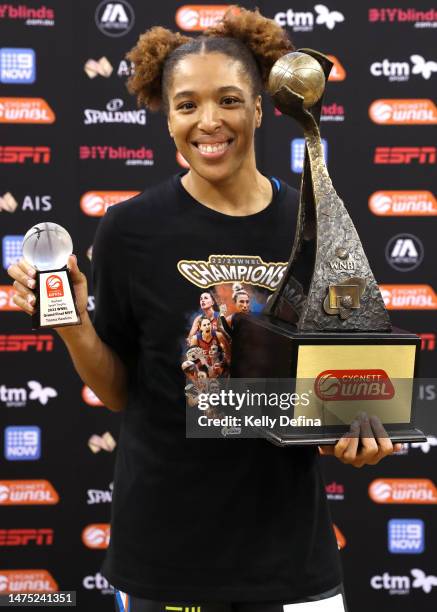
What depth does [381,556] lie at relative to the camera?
9.56 ft

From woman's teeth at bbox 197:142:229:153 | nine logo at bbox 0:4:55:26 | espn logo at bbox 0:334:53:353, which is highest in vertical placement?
nine logo at bbox 0:4:55:26

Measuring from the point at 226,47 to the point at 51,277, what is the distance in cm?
51

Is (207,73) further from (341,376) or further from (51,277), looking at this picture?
(341,376)

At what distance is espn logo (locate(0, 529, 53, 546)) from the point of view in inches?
113

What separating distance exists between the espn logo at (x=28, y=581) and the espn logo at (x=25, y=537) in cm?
11

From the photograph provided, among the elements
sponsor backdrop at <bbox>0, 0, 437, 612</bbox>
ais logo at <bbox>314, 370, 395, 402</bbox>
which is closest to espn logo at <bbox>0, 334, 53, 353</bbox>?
sponsor backdrop at <bbox>0, 0, 437, 612</bbox>

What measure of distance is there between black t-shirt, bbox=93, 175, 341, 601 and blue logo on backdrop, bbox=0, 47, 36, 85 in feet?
5.47

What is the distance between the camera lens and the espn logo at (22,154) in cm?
282

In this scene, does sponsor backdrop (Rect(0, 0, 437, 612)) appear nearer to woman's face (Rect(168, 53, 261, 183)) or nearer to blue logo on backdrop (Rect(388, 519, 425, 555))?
blue logo on backdrop (Rect(388, 519, 425, 555))

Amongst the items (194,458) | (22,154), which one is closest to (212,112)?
(194,458)

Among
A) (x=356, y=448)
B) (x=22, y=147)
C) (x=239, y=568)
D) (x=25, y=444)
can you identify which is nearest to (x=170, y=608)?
(x=239, y=568)

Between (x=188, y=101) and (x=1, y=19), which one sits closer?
(x=188, y=101)

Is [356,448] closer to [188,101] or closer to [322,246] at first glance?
[322,246]

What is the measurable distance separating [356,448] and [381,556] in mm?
1967
